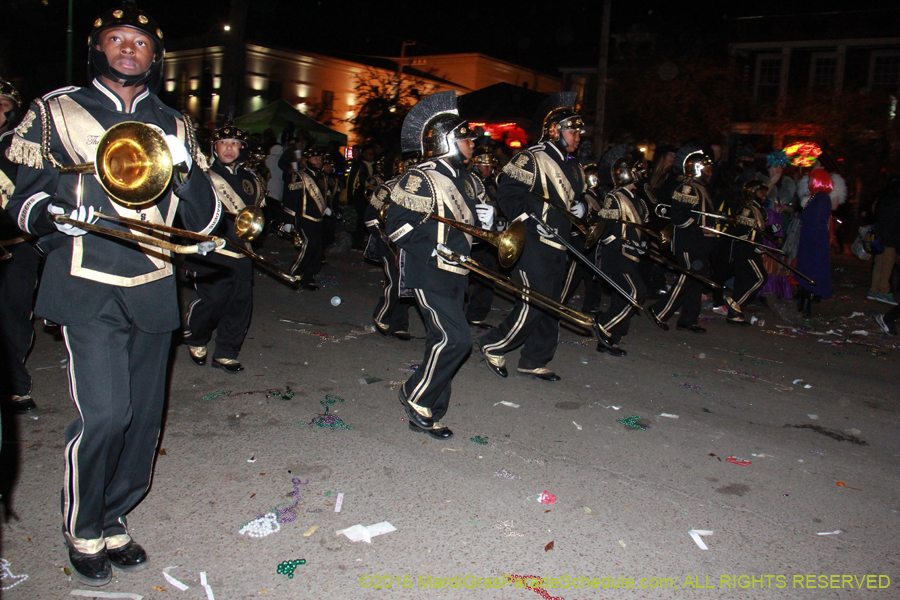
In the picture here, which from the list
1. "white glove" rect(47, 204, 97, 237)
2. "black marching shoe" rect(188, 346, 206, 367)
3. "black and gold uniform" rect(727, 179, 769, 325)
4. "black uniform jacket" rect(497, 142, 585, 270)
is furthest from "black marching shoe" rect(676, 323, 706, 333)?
"white glove" rect(47, 204, 97, 237)

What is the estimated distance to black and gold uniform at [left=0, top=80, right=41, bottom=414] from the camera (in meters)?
4.66

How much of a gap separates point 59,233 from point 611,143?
71.7 ft

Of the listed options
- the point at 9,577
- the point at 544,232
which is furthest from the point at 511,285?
the point at 9,577

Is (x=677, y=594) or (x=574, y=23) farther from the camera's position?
(x=574, y=23)

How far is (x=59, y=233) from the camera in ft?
9.40

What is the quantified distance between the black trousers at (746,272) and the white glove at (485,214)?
5.62m

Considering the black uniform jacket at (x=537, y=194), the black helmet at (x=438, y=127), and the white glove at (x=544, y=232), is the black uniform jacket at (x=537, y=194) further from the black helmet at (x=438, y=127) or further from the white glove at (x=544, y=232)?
the black helmet at (x=438, y=127)

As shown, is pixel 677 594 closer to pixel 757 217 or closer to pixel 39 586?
pixel 39 586

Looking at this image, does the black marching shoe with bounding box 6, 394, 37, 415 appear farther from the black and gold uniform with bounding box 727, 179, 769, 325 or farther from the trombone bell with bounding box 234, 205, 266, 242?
the black and gold uniform with bounding box 727, 179, 769, 325

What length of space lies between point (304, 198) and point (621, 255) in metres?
4.69

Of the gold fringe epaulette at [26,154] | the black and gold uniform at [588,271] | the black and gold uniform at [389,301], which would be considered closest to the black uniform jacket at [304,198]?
the black and gold uniform at [389,301]

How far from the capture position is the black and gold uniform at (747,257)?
930 cm

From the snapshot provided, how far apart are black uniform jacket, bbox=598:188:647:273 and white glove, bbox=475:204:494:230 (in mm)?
2613

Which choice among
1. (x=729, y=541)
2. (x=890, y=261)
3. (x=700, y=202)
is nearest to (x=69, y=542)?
(x=729, y=541)
